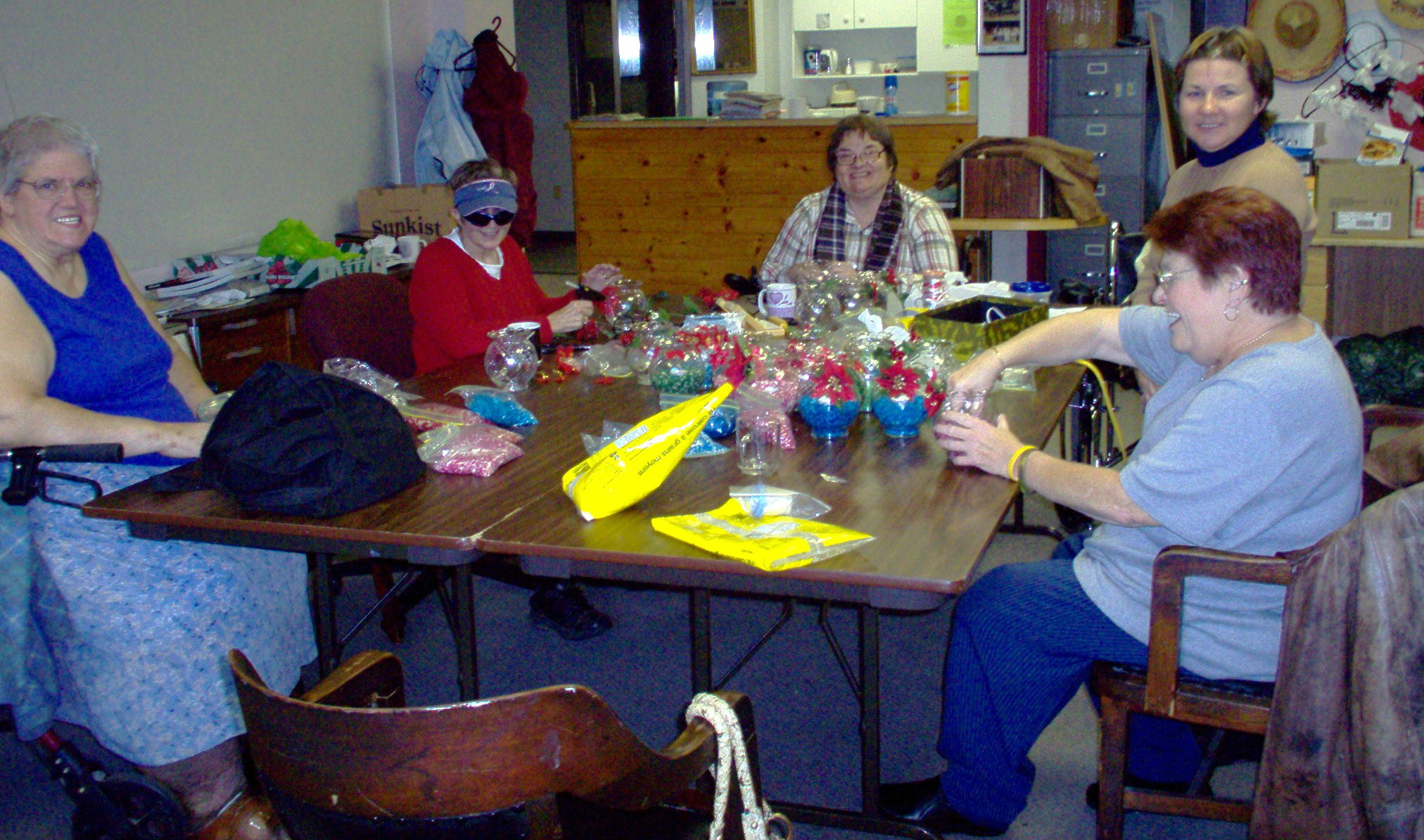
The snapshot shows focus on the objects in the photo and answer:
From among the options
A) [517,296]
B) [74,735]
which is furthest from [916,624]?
[74,735]

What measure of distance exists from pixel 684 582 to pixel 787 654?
136 centimetres

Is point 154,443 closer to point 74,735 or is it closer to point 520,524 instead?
point 520,524

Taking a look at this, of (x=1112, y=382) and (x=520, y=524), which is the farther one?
(x=1112, y=382)

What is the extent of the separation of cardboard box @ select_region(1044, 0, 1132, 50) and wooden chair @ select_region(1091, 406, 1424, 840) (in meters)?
4.82

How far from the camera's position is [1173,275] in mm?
1788

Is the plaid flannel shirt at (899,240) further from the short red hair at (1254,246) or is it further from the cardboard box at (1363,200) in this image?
the cardboard box at (1363,200)

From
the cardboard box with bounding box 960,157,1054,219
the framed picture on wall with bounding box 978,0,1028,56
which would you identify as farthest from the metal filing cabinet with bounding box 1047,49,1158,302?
the cardboard box with bounding box 960,157,1054,219

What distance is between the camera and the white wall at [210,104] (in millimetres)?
3912

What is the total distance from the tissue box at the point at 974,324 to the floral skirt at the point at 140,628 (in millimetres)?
1466

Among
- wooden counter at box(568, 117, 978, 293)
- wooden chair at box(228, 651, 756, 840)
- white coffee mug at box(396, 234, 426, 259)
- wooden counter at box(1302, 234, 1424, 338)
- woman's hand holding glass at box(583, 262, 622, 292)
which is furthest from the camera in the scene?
wooden counter at box(568, 117, 978, 293)

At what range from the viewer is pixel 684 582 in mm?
1623

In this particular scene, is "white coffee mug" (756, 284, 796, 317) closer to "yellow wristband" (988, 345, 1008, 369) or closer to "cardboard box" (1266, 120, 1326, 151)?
"yellow wristband" (988, 345, 1008, 369)

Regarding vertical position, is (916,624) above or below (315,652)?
below

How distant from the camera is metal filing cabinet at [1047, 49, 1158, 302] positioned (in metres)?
5.92
